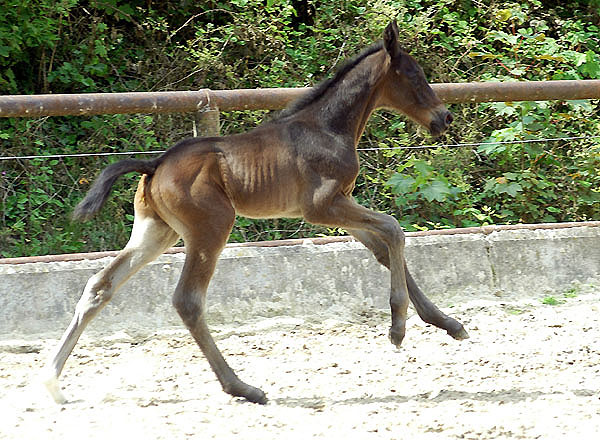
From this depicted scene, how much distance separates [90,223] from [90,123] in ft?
6.19

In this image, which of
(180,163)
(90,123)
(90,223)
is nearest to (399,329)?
(180,163)

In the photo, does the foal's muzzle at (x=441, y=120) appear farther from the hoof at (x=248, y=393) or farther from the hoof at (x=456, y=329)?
the hoof at (x=248, y=393)

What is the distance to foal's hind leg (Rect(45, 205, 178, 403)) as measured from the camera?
4.64 m

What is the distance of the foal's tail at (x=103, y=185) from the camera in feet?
15.1

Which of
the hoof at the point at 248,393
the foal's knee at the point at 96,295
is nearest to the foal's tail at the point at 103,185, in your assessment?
the foal's knee at the point at 96,295

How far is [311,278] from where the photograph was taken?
6098mm

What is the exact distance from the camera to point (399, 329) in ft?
15.0

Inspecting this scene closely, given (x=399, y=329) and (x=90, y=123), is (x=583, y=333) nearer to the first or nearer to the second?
(x=399, y=329)

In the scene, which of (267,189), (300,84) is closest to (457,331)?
(267,189)

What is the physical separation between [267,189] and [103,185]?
35.8 inches

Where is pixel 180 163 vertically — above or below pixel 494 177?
above

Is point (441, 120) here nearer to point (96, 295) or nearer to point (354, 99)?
point (354, 99)

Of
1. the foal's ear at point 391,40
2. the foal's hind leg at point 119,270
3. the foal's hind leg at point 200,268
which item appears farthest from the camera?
the foal's ear at point 391,40

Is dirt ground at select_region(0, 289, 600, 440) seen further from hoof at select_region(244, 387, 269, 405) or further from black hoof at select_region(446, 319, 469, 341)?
black hoof at select_region(446, 319, 469, 341)
